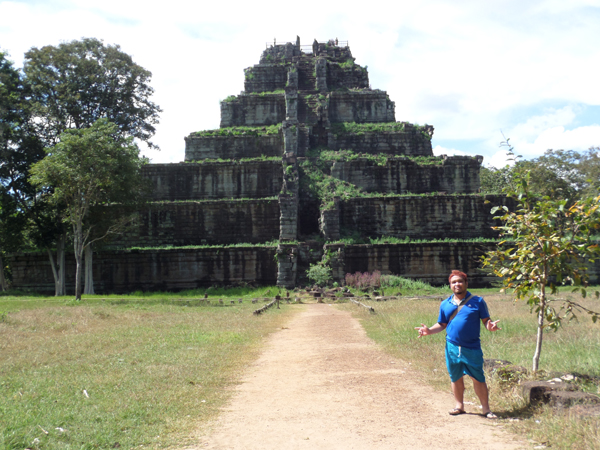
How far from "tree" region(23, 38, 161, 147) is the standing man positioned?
2622 cm

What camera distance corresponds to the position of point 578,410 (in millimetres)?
4793

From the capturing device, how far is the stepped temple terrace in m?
24.5

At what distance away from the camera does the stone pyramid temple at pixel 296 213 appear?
966 inches

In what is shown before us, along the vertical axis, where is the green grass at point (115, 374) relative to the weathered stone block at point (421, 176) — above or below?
below

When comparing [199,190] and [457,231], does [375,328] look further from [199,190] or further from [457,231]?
[199,190]

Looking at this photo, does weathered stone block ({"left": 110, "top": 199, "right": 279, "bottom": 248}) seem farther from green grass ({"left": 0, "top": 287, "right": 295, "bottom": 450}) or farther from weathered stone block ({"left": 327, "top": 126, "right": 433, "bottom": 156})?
green grass ({"left": 0, "top": 287, "right": 295, "bottom": 450})

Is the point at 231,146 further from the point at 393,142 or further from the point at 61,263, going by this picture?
the point at 61,263

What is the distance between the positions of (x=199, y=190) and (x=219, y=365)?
21.2m

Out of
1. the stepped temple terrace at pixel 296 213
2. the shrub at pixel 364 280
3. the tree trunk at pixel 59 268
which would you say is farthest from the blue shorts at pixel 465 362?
the tree trunk at pixel 59 268

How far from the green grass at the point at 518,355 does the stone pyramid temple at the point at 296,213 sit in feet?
29.2

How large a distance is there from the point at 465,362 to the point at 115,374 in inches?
193

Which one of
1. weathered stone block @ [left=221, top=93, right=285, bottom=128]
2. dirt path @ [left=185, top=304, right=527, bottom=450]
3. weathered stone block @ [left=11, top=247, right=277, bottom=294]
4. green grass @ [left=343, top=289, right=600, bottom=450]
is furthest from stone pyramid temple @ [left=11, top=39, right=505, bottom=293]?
dirt path @ [left=185, top=304, right=527, bottom=450]

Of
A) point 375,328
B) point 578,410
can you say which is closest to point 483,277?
point 375,328

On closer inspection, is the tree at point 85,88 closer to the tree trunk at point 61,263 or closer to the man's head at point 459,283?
the tree trunk at point 61,263
